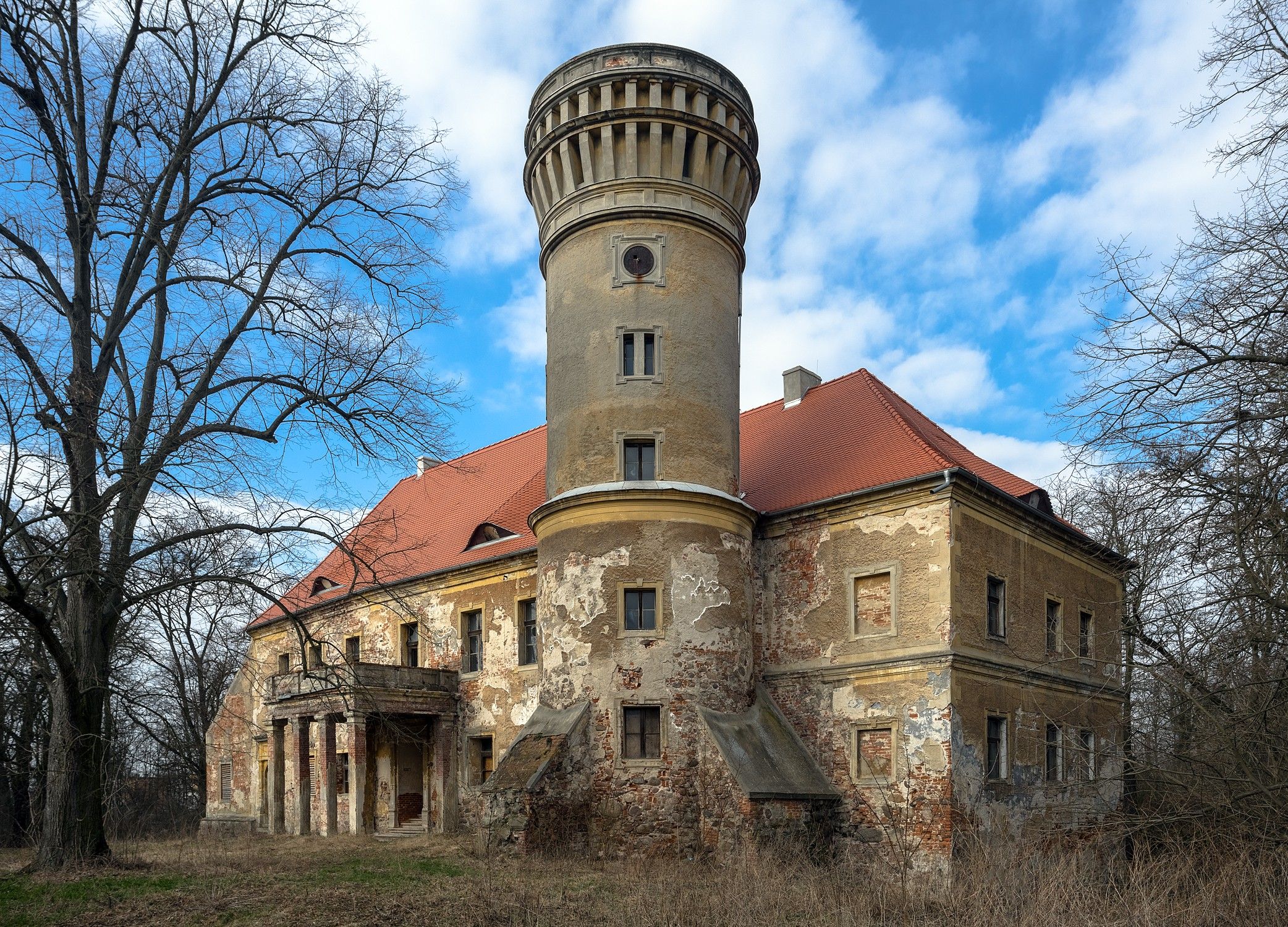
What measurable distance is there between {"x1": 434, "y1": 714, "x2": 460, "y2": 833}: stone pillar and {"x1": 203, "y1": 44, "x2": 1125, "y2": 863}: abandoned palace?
1927 mm

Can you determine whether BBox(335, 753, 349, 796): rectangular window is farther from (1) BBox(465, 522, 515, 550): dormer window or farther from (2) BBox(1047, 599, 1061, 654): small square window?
(2) BBox(1047, 599, 1061, 654): small square window

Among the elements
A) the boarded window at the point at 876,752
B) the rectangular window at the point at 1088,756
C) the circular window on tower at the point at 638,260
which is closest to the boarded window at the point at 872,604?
the boarded window at the point at 876,752

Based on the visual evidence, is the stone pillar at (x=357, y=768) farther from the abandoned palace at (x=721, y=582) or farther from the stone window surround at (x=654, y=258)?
the stone window surround at (x=654, y=258)

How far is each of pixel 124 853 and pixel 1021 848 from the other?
1270cm

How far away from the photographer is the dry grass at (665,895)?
372 inches

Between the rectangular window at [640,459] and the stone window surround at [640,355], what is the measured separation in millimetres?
1119

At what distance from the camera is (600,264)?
19141mm

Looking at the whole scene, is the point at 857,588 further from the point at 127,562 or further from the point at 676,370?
the point at 127,562

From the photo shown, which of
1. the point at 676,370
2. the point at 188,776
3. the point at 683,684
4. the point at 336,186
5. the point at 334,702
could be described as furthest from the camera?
the point at 188,776

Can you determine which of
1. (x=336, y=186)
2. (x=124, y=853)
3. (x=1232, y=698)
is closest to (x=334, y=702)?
(x=124, y=853)

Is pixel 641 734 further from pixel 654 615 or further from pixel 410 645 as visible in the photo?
pixel 410 645

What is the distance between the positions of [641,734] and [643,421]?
5.41 metres

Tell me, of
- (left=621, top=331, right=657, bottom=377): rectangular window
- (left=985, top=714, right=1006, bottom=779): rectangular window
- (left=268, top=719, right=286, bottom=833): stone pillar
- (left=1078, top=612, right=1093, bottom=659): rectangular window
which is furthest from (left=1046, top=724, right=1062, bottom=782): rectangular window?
(left=268, top=719, right=286, bottom=833): stone pillar

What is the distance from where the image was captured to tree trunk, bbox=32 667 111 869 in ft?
40.9
